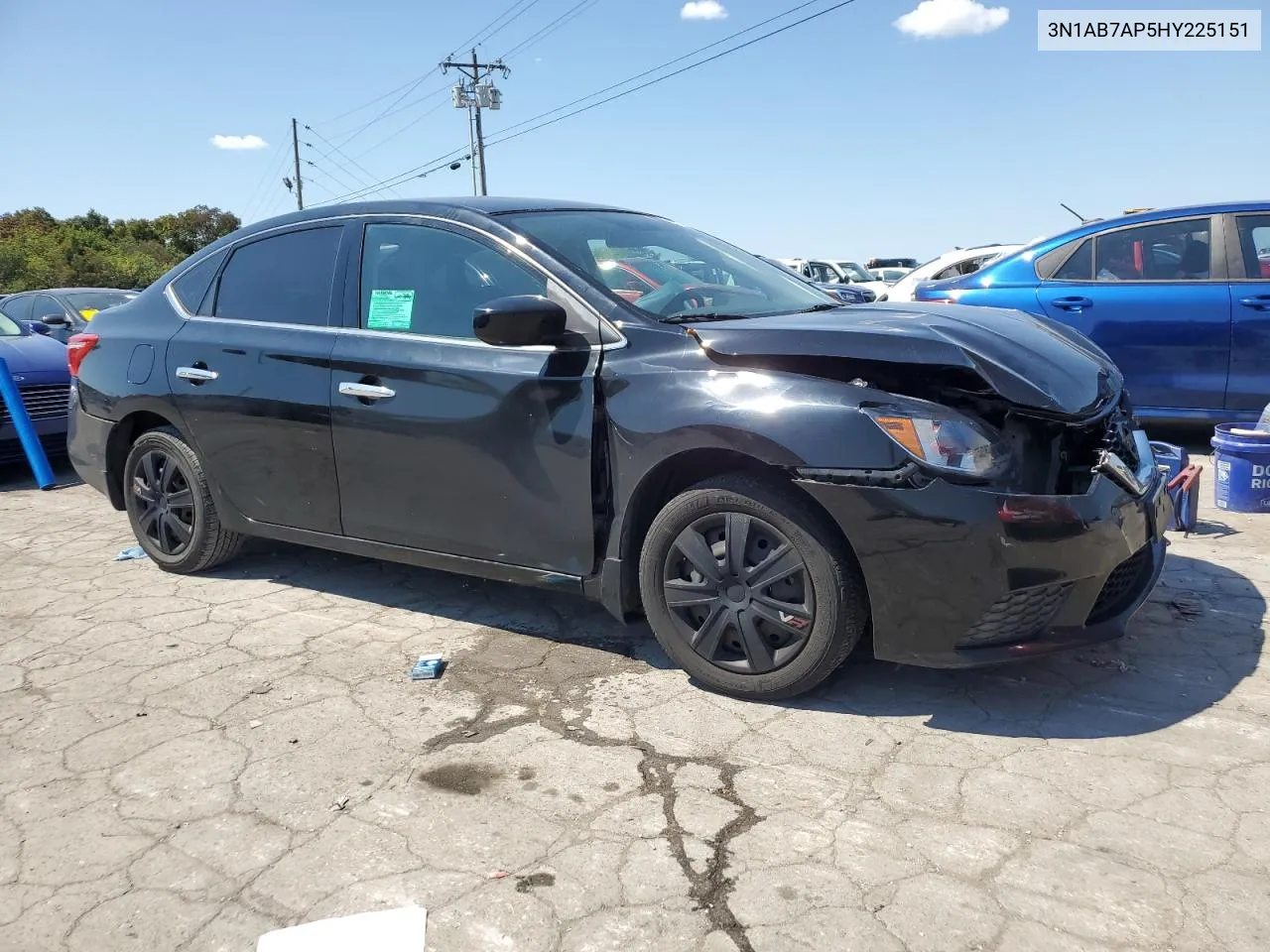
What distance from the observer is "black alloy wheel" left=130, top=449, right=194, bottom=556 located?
466cm

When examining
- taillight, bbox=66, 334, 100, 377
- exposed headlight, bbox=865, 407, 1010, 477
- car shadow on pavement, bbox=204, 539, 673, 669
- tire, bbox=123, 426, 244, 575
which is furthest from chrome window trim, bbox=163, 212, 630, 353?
car shadow on pavement, bbox=204, 539, 673, 669

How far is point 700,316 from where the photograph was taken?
345cm

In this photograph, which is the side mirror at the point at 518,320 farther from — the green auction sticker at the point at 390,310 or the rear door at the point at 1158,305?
the rear door at the point at 1158,305

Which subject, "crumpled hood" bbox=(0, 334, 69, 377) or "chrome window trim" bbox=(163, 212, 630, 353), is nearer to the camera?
"chrome window trim" bbox=(163, 212, 630, 353)

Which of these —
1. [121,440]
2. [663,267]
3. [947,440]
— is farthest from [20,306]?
[947,440]

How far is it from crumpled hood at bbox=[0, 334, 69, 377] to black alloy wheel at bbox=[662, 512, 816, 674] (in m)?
6.39

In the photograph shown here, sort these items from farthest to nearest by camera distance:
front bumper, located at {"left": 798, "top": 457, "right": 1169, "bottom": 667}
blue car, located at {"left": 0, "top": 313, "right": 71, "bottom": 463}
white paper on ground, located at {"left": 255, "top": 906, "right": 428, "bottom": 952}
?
blue car, located at {"left": 0, "top": 313, "right": 71, "bottom": 463} → front bumper, located at {"left": 798, "top": 457, "right": 1169, "bottom": 667} → white paper on ground, located at {"left": 255, "top": 906, "right": 428, "bottom": 952}

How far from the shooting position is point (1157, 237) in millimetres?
6504

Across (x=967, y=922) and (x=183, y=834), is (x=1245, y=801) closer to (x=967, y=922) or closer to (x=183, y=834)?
(x=967, y=922)

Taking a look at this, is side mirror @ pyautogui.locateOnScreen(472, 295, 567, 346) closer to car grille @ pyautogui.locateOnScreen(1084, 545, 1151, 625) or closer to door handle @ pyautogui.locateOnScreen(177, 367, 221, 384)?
door handle @ pyautogui.locateOnScreen(177, 367, 221, 384)

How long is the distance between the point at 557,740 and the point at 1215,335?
5.22 m

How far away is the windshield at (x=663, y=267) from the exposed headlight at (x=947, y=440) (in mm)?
912

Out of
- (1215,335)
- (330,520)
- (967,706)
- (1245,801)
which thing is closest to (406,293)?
(330,520)

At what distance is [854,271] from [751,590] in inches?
950
